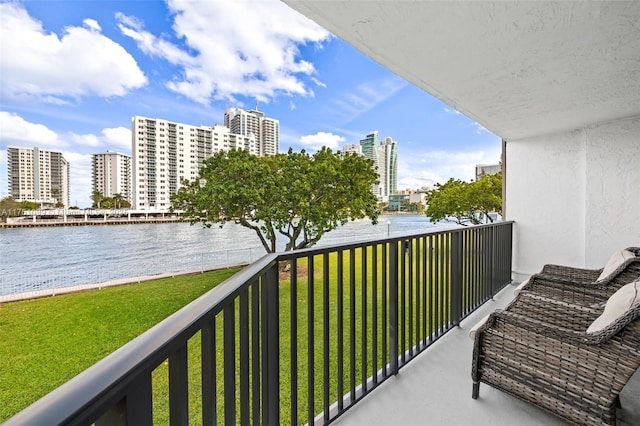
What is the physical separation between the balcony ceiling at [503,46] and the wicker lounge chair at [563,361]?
1.54 meters

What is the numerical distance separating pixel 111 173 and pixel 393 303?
14.2 meters

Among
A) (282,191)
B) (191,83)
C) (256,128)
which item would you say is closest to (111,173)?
(256,128)

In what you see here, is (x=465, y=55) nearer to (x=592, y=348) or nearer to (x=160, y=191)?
(x=592, y=348)

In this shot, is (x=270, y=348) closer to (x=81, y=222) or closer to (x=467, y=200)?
(x=467, y=200)

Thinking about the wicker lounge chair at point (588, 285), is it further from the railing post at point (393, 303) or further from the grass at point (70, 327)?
the grass at point (70, 327)

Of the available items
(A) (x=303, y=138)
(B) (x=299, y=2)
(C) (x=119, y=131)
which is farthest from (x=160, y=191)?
(A) (x=303, y=138)

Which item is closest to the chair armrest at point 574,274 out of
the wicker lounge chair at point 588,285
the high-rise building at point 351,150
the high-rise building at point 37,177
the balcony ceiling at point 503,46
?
the wicker lounge chair at point 588,285

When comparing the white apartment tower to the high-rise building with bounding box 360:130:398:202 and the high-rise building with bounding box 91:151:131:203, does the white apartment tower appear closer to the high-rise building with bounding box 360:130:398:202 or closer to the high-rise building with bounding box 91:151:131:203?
the high-rise building with bounding box 91:151:131:203

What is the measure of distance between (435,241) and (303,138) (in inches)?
994

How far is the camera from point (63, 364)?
23.0ft

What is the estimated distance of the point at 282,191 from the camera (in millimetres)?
9812

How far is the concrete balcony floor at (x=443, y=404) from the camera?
163 cm

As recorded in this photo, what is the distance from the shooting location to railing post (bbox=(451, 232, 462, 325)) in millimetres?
2709

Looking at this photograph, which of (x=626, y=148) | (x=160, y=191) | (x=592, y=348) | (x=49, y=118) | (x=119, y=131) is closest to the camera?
(x=592, y=348)
